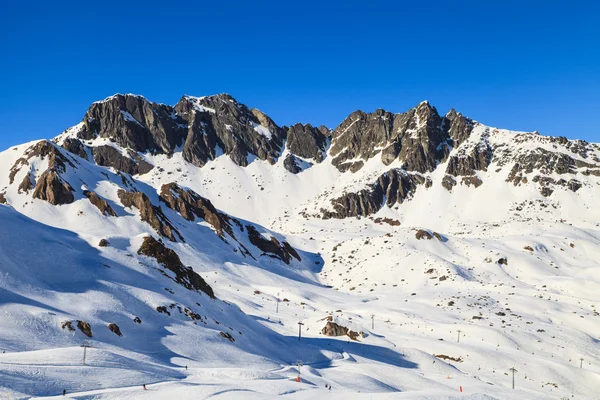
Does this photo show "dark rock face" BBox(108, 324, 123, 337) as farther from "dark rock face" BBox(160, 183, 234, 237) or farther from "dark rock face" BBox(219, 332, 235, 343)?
"dark rock face" BBox(160, 183, 234, 237)

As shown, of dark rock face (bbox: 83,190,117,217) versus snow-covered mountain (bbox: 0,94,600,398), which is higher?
dark rock face (bbox: 83,190,117,217)

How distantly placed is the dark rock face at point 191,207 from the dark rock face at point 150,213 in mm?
12957

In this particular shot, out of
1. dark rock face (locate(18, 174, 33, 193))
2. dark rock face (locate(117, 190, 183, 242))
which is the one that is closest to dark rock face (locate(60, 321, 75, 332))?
dark rock face (locate(117, 190, 183, 242))

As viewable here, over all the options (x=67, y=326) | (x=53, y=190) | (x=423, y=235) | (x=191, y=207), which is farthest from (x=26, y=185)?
(x=423, y=235)

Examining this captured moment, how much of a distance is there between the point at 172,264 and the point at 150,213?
5685cm

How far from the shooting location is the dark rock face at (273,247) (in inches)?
5866

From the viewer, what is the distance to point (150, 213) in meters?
122

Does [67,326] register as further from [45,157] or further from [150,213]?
[45,157]

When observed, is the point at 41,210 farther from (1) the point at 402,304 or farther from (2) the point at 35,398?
(2) the point at 35,398

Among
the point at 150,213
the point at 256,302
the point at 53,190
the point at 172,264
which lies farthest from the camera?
the point at 150,213

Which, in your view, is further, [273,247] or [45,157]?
[273,247]

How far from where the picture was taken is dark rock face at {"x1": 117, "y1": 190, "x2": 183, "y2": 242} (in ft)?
396

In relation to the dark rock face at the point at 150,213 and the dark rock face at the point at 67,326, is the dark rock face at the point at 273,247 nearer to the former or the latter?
the dark rock face at the point at 150,213

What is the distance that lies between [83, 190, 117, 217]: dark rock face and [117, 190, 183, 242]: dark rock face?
5939 millimetres
